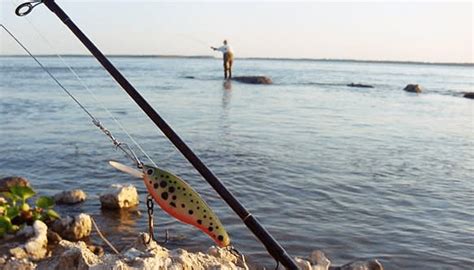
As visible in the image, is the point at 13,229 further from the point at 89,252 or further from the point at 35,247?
the point at 89,252

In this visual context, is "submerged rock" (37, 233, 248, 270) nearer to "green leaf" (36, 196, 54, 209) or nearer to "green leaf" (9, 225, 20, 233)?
"green leaf" (9, 225, 20, 233)

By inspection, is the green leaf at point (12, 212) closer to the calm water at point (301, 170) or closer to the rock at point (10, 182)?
the calm water at point (301, 170)

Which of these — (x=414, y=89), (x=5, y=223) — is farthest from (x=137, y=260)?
(x=414, y=89)

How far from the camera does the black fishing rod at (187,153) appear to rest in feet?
10.5

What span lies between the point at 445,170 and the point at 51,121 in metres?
11.9

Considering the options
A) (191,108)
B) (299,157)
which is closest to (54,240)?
(299,157)

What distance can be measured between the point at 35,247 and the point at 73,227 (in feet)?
2.41

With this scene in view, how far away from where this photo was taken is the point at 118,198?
7.30 meters

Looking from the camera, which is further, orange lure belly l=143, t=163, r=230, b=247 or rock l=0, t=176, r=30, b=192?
rock l=0, t=176, r=30, b=192

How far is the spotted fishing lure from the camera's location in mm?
3359

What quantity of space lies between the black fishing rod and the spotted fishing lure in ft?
0.62

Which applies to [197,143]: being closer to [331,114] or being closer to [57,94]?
[331,114]

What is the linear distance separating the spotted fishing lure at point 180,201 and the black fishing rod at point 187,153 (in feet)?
0.62

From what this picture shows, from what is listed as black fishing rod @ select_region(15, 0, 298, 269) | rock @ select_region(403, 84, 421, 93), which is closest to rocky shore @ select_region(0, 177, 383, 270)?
black fishing rod @ select_region(15, 0, 298, 269)
